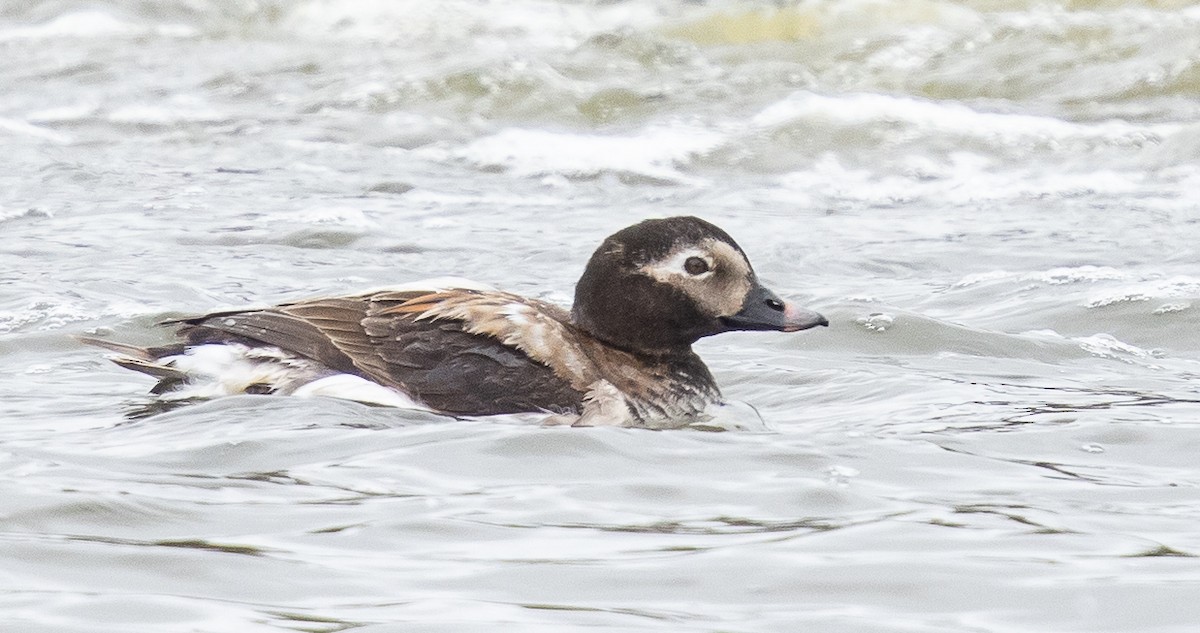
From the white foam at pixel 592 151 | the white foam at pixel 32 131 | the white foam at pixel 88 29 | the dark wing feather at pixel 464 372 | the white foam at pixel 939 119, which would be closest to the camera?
the dark wing feather at pixel 464 372

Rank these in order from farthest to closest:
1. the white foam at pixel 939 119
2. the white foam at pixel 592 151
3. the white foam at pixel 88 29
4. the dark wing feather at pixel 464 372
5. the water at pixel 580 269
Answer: the white foam at pixel 88 29
the white foam at pixel 939 119
the white foam at pixel 592 151
the dark wing feather at pixel 464 372
the water at pixel 580 269

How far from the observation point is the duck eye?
23.2 feet

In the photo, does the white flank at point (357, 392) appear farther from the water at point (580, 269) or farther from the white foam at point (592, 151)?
the white foam at point (592, 151)

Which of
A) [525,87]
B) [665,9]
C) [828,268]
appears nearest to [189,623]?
[828,268]

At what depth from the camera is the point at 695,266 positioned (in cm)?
708

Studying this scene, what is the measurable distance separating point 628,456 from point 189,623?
2.11m

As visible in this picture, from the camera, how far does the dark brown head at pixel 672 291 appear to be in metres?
7.07

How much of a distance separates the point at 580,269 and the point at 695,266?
324 cm

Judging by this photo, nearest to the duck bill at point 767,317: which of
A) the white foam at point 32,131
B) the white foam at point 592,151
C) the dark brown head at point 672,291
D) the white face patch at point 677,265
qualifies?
the dark brown head at point 672,291

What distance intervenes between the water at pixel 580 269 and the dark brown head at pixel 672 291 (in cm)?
42

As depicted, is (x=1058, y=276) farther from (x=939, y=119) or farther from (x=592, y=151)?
(x=939, y=119)

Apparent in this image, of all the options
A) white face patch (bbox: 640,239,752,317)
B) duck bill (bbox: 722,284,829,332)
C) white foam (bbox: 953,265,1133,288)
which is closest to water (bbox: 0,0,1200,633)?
white foam (bbox: 953,265,1133,288)

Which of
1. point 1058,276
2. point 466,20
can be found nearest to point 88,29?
point 466,20

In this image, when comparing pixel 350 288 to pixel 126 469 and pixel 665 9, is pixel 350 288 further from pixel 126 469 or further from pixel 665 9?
pixel 665 9
